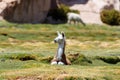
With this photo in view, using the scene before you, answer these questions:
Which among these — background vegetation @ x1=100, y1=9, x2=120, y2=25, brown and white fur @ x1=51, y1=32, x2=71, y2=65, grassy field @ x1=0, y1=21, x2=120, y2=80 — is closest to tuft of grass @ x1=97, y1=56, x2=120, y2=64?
grassy field @ x1=0, y1=21, x2=120, y2=80

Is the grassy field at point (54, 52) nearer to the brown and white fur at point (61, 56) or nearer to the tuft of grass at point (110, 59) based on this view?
the tuft of grass at point (110, 59)

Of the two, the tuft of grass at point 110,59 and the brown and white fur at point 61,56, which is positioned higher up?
the brown and white fur at point 61,56

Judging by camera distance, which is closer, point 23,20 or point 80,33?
point 80,33

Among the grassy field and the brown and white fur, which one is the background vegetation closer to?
the grassy field

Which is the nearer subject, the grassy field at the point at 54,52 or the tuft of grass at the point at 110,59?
the grassy field at the point at 54,52

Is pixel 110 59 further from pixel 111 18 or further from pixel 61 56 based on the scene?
pixel 111 18

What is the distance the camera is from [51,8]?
205 feet

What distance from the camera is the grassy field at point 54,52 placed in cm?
2253

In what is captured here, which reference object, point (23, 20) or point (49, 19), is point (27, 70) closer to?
point (23, 20)

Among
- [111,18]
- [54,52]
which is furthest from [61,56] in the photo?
[111,18]

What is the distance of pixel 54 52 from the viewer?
35.2 metres

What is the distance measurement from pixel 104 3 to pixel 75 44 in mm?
25109

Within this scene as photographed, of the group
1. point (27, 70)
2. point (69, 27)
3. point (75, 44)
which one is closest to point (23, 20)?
point (69, 27)

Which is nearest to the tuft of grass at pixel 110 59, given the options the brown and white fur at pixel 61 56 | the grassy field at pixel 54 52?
the grassy field at pixel 54 52
